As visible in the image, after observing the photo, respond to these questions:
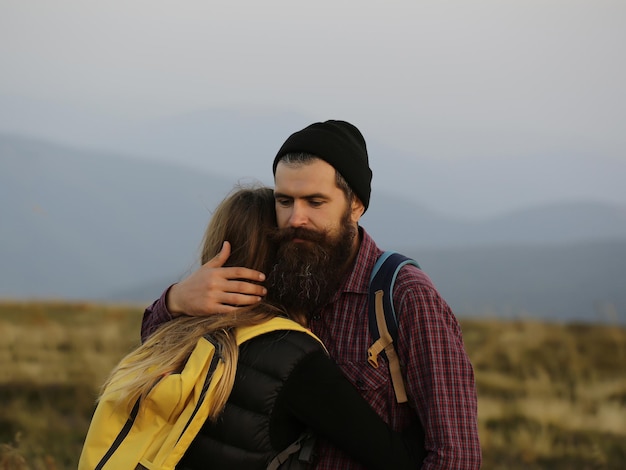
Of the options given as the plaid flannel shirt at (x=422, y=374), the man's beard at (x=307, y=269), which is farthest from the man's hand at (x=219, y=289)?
the plaid flannel shirt at (x=422, y=374)

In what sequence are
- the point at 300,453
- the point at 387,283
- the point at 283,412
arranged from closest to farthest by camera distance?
the point at 283,412 < the point at 300,453 < the point at 387,283

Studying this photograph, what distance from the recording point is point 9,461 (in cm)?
532

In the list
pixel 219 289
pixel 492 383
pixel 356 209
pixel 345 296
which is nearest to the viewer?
pixel 219 289

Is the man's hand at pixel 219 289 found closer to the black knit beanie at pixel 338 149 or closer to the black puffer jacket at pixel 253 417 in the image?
the black puffer jacket at pixel 253 417

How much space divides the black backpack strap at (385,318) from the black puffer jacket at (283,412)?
25cm

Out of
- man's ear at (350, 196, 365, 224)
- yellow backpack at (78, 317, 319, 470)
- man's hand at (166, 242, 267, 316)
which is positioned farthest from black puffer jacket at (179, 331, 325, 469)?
man's ear at (350, 196, 365, 224)

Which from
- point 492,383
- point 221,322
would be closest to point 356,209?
point 221,322

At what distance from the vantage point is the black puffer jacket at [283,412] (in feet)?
8.69

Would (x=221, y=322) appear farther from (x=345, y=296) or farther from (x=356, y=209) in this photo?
(x=356, y=209)

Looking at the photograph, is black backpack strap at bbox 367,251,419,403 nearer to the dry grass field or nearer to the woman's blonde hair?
the woman's blonde hair

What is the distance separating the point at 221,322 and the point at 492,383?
856cm

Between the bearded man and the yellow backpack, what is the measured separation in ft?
1.13

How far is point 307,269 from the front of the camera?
316 centimetres

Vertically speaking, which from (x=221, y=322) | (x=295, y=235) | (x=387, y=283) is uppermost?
(x=295, y=235)
